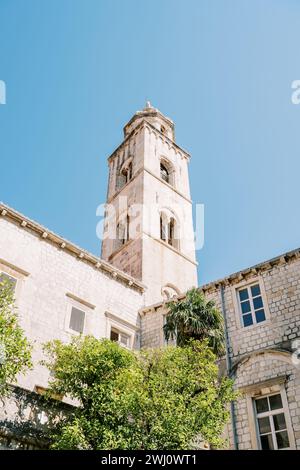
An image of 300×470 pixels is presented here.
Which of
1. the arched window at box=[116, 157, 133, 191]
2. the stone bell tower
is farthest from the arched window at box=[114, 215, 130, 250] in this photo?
the arched window at box=[116, 157, 133, 191]

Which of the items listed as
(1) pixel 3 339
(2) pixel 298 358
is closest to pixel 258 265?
(2) pixel 298 358

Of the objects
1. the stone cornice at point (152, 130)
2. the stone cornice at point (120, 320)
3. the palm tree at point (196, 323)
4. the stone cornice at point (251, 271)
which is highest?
the stone cornice at point (152, 130)

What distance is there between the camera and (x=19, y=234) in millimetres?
18781

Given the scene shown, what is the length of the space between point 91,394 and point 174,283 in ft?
51.9

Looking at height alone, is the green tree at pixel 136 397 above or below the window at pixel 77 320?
below

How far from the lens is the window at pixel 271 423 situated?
48.3 feet

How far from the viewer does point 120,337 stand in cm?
2077

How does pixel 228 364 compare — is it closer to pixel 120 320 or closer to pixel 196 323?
pixel 196 323

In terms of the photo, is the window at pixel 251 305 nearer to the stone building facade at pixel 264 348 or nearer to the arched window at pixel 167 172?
the stone building facade at pixel 264 348

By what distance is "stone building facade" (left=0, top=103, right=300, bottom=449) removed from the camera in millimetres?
14993

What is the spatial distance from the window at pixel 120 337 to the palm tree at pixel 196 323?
4.59 metres

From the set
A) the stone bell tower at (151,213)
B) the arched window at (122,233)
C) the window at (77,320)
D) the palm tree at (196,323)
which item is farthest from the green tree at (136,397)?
the arched window at (122,233)

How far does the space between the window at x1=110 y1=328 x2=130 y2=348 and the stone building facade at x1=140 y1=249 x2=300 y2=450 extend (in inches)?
169
